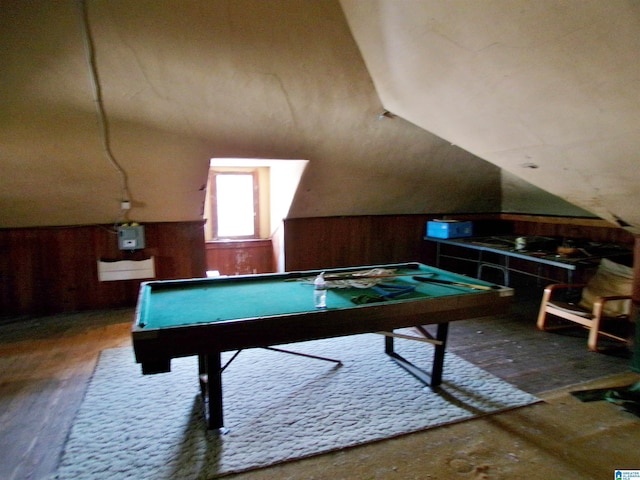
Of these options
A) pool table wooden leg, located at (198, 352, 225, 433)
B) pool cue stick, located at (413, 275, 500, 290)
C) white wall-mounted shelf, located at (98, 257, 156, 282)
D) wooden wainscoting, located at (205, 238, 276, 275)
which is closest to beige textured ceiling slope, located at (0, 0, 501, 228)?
white wall-mounted shelf, located at (98, 257, 156, 282)

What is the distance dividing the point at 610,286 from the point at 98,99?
5.12m

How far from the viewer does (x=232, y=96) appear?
327cm

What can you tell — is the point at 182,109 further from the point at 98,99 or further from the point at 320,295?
the point at 320,295

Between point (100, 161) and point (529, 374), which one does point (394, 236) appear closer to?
point (529, 374)

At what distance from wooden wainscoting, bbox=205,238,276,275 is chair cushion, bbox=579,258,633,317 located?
393 cm

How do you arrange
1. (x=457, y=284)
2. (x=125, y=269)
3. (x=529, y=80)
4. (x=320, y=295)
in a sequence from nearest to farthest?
(x=529, y=80), (x=320, y=295), (x=457, y=284), (x=125, y=269)

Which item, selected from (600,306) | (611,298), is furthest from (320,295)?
(611,298)

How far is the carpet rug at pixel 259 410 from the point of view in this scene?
6.51 feet

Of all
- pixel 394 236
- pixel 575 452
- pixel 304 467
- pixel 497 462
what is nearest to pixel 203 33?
pixel 304 467

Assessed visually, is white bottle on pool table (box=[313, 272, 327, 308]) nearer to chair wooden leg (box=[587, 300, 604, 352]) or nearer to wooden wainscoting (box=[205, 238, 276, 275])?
chair wooden leg (box=[587, 300, 604, 352])

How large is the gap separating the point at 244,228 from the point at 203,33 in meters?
3.30

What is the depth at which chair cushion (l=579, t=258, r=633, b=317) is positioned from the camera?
3.69 metres

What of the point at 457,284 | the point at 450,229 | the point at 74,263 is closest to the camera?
the point at 457,284

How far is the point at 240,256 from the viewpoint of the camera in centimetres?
555
